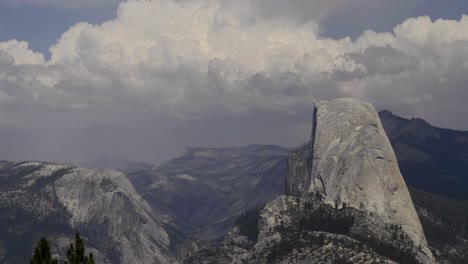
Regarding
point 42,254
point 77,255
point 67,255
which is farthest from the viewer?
point 67,255

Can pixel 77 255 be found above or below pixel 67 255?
above

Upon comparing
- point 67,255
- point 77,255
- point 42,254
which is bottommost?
point 67,255

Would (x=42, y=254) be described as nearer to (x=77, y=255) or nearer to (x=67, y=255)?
(x=67, y=255)

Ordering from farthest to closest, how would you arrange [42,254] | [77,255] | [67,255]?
1. [67,255]
2. [77,255]
3. [42,254]

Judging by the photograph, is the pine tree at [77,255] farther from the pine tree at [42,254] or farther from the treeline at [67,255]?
the pine tree at [42,254]

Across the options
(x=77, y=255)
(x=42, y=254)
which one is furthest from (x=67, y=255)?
(x=42, y=254)

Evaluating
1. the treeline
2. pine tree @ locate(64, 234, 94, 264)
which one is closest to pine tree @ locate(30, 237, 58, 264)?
the treeline

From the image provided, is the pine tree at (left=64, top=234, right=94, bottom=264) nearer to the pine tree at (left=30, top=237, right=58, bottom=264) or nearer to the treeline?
the treeline

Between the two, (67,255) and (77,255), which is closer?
(77,255)
